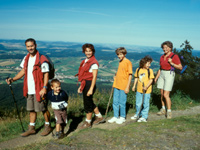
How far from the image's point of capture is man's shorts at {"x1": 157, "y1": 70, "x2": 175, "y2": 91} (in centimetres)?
448

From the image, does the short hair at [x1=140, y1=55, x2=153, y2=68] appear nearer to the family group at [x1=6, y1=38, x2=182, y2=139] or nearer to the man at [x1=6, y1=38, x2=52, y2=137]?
the family group at [x1=6, y1=38, x2=182, y2=139]

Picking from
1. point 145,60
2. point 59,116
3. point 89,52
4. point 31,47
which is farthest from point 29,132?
point 145,60

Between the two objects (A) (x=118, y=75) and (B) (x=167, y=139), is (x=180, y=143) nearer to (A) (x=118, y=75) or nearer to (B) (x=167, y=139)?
(B) (x=167, y=139)

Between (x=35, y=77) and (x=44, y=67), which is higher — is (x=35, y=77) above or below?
below

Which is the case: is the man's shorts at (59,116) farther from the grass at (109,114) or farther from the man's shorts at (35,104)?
the grass at (109,114)

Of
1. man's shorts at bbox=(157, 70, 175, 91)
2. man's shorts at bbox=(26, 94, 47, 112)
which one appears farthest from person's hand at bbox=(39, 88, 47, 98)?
man's shorts at bbox=(157, 70, 175, 91)

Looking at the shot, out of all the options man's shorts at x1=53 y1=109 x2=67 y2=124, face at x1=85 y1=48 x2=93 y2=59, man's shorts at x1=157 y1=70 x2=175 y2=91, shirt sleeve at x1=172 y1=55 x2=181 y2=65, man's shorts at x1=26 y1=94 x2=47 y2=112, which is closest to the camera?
man's shorts at x1=53 y1=109 x2=67 y2=124

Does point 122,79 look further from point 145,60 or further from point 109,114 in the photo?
point 109,114

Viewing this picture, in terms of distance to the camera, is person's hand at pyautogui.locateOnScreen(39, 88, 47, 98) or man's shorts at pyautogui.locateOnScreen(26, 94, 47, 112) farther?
man's shorts at pyautogui.locateOnScreen(26, 94, 47, 112)

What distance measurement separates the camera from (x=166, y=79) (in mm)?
4523

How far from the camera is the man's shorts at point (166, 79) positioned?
4.48 m

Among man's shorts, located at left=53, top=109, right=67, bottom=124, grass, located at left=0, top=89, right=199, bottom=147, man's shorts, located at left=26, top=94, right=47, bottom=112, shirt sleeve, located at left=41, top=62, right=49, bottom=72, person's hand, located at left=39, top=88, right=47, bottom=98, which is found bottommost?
grass, located at left=0, top=89, right=199, bottom=147

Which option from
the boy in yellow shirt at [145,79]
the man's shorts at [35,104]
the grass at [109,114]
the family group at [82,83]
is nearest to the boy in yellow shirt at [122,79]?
the family group at [82,83]

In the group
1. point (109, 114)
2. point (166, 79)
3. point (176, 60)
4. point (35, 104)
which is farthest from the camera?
point (109, 114)
